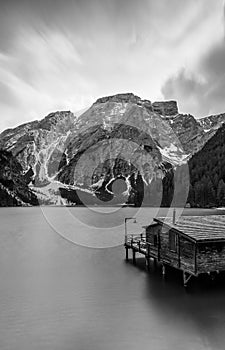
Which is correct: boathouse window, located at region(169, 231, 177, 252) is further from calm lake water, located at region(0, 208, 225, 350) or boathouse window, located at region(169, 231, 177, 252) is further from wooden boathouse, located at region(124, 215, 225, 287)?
calm lake water, located at region(0, 208, 225, 350)

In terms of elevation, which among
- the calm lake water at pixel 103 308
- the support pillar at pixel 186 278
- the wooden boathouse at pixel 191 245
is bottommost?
the calm lake water at pixel 103 308

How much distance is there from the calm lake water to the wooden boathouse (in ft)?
6.15

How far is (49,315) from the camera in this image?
82.8 feet

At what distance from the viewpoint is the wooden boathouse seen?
29.2 metres

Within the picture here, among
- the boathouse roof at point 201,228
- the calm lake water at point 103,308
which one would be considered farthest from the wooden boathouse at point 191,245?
the calm lake water at point 103,308

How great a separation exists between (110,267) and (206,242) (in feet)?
51.5

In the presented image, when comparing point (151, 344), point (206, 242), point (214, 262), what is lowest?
point (151, 344)

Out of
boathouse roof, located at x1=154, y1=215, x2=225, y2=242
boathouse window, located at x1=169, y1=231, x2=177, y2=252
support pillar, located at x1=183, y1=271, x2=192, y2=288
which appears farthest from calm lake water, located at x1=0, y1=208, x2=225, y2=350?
boathouse roof, located at x1=154, y1=215, x2=225, y2=242

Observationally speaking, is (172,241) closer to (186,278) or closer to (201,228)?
(201,228)

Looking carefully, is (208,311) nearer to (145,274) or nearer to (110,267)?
(145,274)

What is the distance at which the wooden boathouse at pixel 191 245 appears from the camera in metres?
29.2

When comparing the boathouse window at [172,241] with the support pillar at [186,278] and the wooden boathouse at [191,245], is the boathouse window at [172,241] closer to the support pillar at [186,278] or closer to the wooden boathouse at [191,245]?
the wooden boathouse at [191,245]

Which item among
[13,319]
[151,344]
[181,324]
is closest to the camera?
[151,344]

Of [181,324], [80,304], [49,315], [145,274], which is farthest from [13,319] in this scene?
[145,274]
